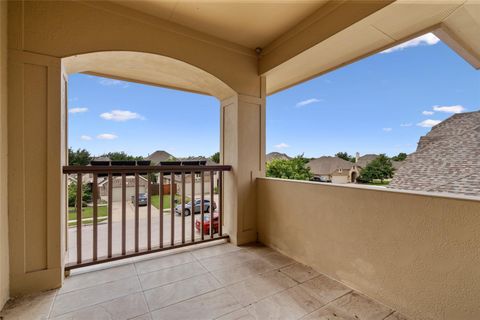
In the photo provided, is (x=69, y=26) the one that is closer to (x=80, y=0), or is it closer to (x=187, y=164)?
(x=80, y=0)

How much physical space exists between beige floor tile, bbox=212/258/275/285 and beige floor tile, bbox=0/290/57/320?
1.28 m

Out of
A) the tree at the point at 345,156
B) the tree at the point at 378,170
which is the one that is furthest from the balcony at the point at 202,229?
the tree at the point at 345,156

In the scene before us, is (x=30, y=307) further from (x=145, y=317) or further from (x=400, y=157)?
(x=400, y=157)

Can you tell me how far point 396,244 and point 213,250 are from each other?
191 cm

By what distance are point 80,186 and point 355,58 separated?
11.3 ft

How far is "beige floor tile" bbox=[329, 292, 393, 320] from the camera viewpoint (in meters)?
1.35

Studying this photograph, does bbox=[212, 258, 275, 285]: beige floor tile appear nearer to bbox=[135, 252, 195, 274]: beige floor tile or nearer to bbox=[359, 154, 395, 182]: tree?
bbox=[135, 252, 195, 274]: beige floor tile

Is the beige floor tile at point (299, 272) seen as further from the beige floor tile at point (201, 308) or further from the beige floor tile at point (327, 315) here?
the beige floor tile at point (201, 308)

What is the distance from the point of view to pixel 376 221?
4.98ft

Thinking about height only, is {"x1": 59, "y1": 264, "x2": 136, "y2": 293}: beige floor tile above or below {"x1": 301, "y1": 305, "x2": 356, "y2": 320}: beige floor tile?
below

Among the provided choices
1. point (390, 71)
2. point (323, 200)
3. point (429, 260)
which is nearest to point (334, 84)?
point (390, 71)

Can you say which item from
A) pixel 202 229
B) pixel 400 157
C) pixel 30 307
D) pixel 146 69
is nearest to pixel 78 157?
pixel 146 69

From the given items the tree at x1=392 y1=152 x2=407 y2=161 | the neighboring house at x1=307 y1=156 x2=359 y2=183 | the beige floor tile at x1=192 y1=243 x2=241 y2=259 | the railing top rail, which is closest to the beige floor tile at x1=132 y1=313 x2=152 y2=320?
the beige floor tile at x1=192 y1=243 x2=241 y2=259

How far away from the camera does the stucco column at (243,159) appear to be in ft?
8.72
